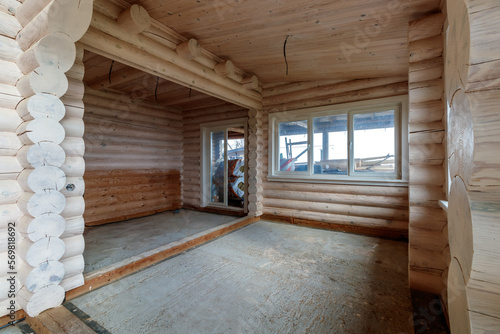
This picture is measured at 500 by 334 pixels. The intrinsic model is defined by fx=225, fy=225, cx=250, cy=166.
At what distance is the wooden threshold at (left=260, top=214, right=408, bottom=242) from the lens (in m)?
3.96

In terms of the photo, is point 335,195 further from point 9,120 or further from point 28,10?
point 28,10

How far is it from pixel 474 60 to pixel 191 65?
3448 millimetres

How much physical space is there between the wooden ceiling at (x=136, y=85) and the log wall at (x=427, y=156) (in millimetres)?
4216

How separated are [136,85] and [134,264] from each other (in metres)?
3.91

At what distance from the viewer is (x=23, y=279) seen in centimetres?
189

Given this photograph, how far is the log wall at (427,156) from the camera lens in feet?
7.16

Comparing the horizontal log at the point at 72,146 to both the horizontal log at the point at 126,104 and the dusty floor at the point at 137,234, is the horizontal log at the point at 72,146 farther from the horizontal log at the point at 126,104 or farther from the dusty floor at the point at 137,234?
the horizontal log at the point at 126,104

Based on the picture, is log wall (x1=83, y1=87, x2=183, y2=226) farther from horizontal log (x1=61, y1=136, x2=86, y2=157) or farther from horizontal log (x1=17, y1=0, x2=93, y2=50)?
horizontal log (x1=17, y1=0, x2=93, y2=50)

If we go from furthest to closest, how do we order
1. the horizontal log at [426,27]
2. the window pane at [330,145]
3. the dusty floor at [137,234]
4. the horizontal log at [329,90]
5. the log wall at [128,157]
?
the log wall at [128,157] < the window pane at [330,145] < the horizontal log at [329,90] < the dusty floor at [137,234] < the horizontal log at [426,27]

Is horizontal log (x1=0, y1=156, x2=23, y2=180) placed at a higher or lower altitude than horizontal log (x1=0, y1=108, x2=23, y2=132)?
lower

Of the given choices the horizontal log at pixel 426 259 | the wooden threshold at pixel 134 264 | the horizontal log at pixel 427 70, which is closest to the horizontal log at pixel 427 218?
the horizontal log at pixel 426 259

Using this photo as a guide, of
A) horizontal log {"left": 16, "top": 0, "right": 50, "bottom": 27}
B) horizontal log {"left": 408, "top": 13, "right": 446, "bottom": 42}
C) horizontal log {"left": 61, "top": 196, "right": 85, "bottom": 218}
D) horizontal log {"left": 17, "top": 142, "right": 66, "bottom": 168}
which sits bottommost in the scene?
horizontal log {"left": 61, "top": 196, "right": 85, "bottom": 218}

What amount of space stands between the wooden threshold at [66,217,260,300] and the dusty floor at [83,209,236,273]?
0.37 metres

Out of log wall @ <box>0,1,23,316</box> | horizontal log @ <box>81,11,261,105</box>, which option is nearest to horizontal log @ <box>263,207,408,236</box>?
horizontal log @ <box>81,11,261,105</box>
